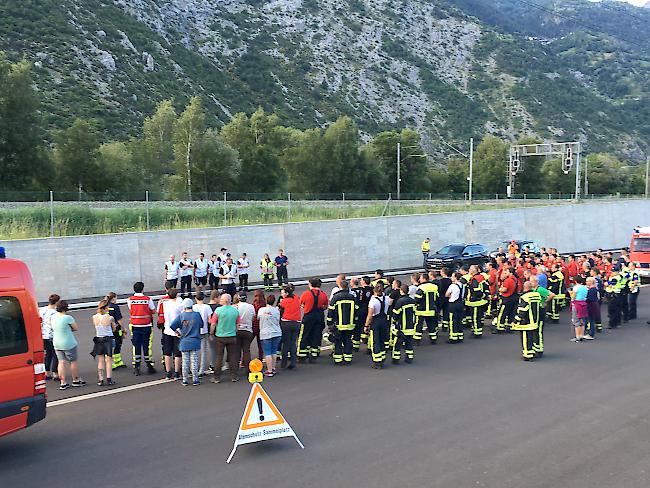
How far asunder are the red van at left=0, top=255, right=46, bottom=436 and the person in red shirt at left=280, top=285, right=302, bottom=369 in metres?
5.27

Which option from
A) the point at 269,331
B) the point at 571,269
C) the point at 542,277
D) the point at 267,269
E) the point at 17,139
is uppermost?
the point at 17,139

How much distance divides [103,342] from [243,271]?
1251cm

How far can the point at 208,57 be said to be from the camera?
97125mm

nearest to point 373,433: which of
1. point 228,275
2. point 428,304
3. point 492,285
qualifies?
point 428,304

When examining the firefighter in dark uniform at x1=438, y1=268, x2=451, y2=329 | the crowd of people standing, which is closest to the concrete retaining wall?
the crowd of people standing

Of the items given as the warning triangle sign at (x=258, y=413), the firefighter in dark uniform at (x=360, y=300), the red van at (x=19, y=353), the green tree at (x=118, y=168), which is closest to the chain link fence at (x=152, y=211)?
the green tree at (x=118, y=168)

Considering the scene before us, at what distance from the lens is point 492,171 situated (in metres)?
75.2

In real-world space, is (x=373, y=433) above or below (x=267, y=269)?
below

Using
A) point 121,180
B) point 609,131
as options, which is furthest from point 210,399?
point 609,131

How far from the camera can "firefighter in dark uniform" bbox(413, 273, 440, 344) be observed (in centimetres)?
1524

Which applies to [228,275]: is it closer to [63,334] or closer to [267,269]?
[267,269]

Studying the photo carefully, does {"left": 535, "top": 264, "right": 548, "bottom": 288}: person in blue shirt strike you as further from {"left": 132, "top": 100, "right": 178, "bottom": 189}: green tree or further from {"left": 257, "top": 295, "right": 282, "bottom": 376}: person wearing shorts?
{"left": 132, "top": 100, "right": 178, "bottom": 189}: green tree

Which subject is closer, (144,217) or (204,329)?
(204,329)

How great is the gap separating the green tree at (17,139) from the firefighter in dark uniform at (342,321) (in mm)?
27943
